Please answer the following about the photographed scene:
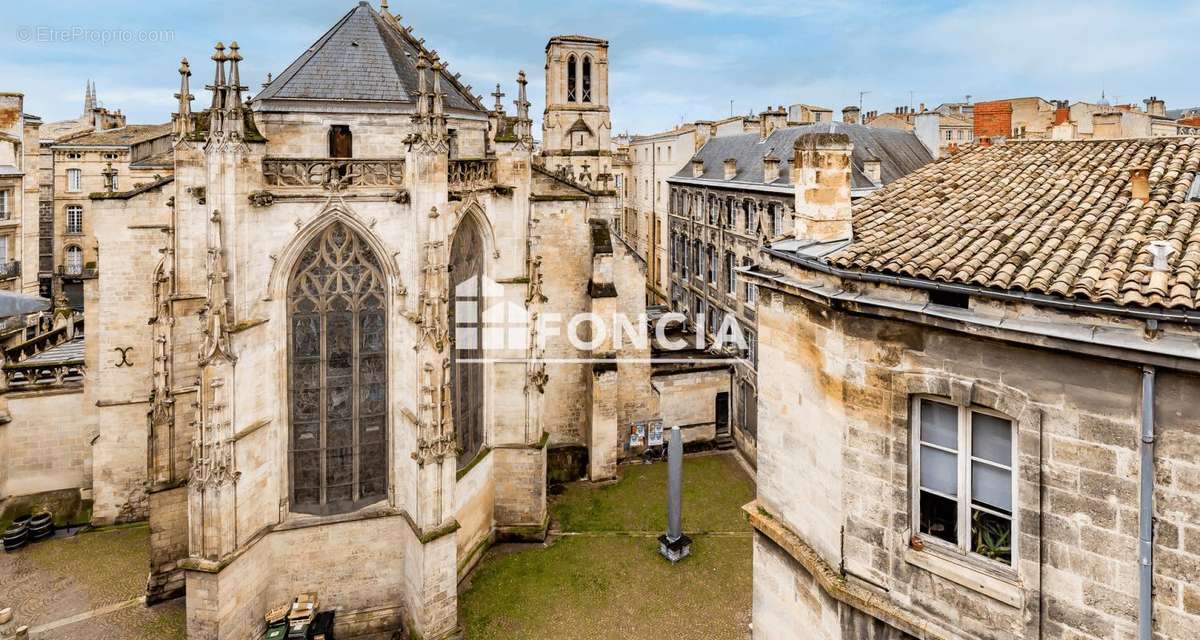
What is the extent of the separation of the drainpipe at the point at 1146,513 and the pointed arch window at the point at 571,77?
30507 millimetres

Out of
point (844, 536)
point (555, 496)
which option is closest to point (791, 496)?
point (844, 536)

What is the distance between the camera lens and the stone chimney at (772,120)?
3388 centimetres

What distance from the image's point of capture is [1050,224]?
785cm

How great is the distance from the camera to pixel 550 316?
69.1 ft

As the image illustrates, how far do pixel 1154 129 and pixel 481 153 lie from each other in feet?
116

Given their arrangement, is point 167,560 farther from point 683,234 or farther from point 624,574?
point 683,234

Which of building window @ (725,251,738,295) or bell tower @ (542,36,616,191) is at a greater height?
bell tower @ (542,36,616,191)

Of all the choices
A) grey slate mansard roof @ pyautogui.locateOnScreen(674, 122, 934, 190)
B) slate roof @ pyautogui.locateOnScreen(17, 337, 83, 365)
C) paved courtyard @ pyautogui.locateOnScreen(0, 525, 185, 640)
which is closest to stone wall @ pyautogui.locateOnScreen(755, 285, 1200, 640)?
paved courtyard @ pyautogui.locateOnScreen(0, 525, 185, 640)

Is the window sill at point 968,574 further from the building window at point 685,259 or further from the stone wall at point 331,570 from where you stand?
the building window at point 685,259

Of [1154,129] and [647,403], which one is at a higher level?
[1154,129]

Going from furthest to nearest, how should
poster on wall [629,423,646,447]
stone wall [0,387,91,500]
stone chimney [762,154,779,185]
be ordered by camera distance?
stone chimney [762,154,779,185] < poster on wall [629,423,646,447] < stone wall [0,387,91,500]

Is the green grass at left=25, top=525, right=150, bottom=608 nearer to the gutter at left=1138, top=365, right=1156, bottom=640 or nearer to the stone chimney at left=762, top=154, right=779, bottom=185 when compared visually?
the gutter at left=1138, top=365, right=1156, bottom=640

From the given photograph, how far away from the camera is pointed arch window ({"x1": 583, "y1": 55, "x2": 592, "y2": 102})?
3378 centimetres

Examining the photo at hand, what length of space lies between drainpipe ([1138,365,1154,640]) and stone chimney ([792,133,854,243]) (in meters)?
3.85
